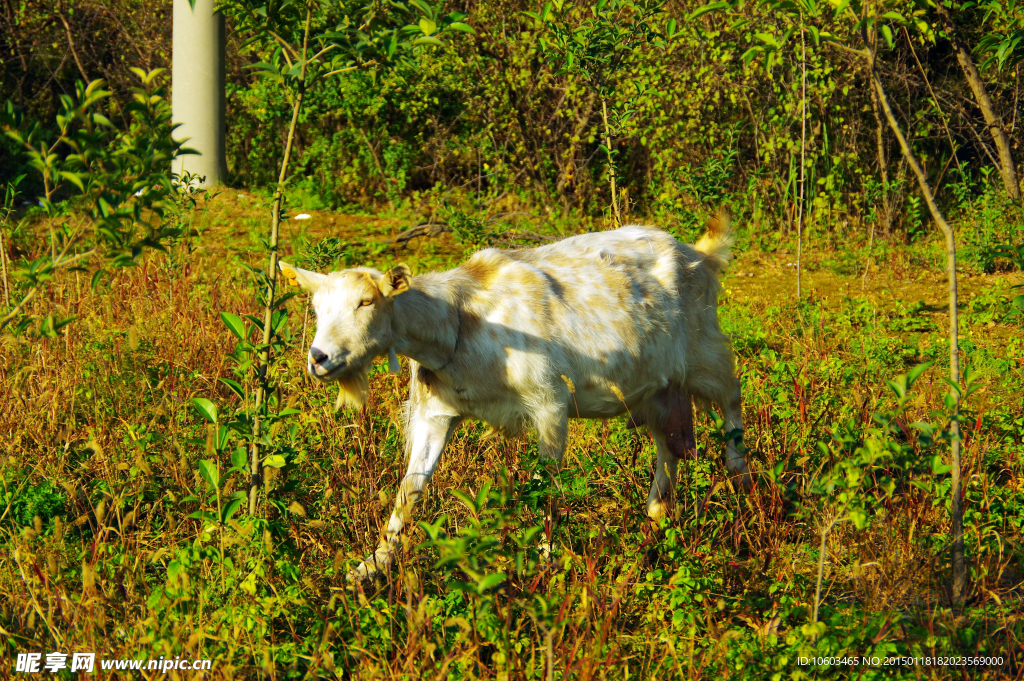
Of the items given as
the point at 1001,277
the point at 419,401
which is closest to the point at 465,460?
the point at 419,401

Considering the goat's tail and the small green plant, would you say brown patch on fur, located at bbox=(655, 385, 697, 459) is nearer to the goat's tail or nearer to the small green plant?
the goat's tail

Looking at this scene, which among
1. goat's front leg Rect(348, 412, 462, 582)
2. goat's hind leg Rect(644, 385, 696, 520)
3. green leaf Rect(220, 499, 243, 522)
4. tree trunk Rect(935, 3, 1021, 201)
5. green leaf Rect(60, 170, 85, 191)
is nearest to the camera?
green leaf Rect(60, 170, 85, 191)

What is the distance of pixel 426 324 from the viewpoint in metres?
4.03

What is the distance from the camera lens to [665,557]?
12.1ft

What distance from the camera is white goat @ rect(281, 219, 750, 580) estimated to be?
3.81m

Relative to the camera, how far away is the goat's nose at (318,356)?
3587 millimetres

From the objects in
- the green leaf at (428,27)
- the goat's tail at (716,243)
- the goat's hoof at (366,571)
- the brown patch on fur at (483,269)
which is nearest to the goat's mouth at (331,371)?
the goat's hoof at (366,571)

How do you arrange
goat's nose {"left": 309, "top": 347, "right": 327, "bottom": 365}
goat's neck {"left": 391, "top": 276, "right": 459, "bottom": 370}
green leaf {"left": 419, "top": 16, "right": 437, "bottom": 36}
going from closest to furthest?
green leaf {"left": 419, "top": 16, "right": 437, "bottom": 36} < goat's nose {"left": 309, "top": 347, "right": 327, "bottom": 365} < goat's neck {"left": 391, "top": 276, "right": 459, "bottom": 370}

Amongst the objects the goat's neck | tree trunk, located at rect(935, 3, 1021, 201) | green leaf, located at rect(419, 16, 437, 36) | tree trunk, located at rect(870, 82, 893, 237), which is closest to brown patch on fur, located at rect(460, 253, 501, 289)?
the goat's neck

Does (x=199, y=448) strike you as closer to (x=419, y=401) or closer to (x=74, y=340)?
(x=419, y=401)

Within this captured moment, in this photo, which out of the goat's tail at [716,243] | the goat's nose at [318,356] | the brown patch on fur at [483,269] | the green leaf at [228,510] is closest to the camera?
the green leaf at [228,510]

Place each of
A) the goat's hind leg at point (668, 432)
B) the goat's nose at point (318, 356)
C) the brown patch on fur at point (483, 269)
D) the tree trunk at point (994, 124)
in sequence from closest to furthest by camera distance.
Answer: the goat's nose at point (318, 356) < the brown patch on fur at point (483, 269) < the goat's hind leg at point (668, 432) < the tree trunk at point (994, 124)

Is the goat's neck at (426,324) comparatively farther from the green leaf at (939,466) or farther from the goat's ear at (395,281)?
the green leaf at (939,466)

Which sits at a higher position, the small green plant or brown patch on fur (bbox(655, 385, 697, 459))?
the small green plant
